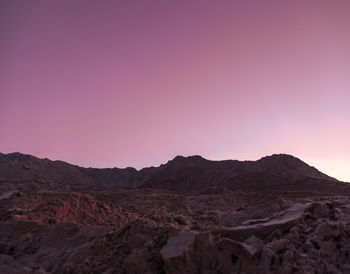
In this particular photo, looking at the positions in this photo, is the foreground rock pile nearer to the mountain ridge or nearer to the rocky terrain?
the rocky terrain

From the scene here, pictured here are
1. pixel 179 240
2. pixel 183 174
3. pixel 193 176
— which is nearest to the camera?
pixel 179 240

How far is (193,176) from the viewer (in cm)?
4209

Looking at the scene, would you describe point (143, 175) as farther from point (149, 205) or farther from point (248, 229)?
point (248, 229)

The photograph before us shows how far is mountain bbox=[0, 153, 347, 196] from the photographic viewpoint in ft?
102

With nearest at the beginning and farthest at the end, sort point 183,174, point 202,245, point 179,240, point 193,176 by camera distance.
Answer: point 202,245
point 179,240
point 193,176
point 183,174

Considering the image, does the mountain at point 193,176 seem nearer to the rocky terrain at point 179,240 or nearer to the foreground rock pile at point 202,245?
the rocky terrain at point 179,240

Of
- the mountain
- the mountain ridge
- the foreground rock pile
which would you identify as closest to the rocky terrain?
the foreground rock pile

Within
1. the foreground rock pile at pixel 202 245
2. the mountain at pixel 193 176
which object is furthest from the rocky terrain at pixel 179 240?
the mountain at pixel 193 176

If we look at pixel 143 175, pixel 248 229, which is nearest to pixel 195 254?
pixel 248 229

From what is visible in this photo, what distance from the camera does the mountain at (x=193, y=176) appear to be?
31.2 meters

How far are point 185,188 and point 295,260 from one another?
33718 millimetres

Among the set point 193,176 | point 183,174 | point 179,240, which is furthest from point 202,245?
point 183,174

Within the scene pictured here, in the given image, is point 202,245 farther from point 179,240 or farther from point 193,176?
point 193,176

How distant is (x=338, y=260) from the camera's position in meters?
6.43
